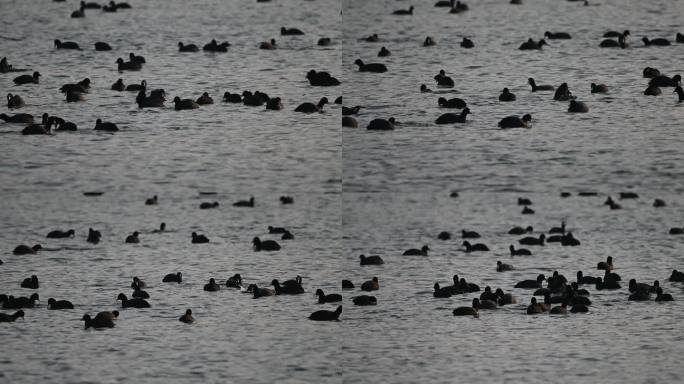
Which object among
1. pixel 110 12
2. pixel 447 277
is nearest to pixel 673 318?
pixel 447 277

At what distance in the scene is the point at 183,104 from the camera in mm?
21312

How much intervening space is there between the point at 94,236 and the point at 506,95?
5.68 m

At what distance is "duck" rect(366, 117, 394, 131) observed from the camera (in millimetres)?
18938

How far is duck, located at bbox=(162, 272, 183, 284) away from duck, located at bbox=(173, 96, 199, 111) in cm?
234

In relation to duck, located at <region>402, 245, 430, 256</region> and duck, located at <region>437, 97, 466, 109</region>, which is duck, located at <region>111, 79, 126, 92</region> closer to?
duck, located at <region>402, 245, 430, 256</region>

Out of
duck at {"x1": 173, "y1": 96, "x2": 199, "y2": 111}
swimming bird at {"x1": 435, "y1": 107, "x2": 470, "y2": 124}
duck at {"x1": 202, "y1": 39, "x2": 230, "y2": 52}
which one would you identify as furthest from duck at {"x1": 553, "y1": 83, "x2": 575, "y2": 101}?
duck at {"x1": 202, "y1": 39, "x2": 230, "y2": 52}

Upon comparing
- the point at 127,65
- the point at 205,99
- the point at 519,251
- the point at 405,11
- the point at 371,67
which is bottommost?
the point at 519,251

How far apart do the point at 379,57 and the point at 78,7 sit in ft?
33.3

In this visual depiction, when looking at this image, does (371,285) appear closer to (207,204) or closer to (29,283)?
(207,204)

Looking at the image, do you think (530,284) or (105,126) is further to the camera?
(530,284)

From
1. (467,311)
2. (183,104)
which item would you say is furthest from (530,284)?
(183,104)

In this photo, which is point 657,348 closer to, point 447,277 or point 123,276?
point 447,277

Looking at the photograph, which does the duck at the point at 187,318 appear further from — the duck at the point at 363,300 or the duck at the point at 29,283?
the duck at the point at 363,300

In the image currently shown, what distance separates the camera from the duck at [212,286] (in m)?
21.6
